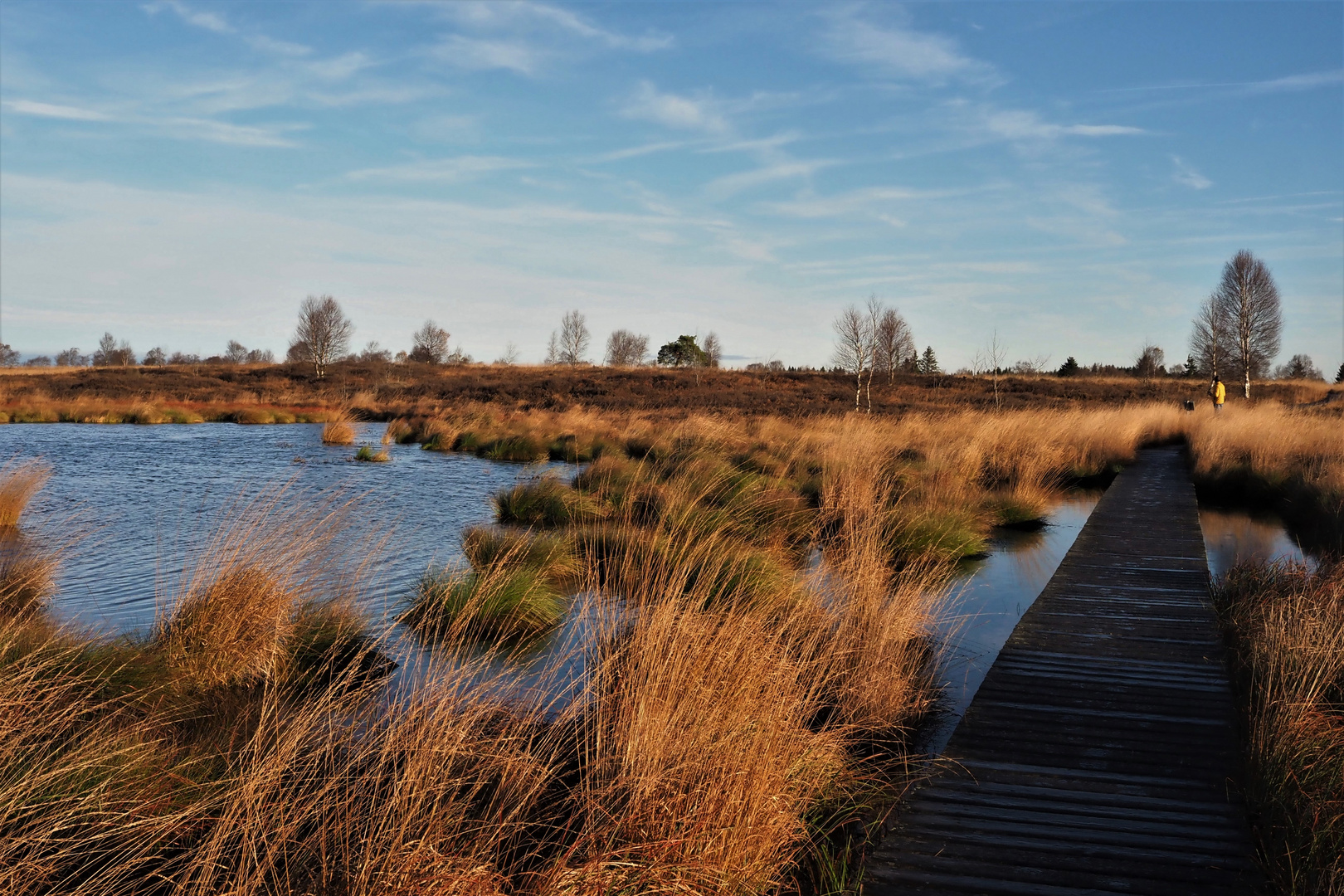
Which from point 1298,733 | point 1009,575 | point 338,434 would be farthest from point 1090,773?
point 338,434

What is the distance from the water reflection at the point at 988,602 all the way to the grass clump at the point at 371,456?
13.2 metres

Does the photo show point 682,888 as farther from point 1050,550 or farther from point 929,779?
point 1050,550

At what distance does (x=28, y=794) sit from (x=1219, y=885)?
4124 mm

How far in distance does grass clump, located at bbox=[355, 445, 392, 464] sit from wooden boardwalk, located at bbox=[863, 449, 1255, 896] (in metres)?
15.5

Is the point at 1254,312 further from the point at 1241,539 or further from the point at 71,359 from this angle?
the point at 71,359

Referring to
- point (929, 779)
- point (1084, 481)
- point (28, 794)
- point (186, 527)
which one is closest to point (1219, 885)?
point (929, 779)

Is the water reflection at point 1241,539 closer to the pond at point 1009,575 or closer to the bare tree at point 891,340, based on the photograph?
the pond at point 1009,575

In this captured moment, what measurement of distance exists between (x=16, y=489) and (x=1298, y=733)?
1251 cm

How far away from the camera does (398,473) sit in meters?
17.0

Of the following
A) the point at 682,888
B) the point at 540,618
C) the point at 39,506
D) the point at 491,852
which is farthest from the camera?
the point at 39,506

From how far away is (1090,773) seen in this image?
405cm

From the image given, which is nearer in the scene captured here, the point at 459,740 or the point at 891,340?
the point at 459,740

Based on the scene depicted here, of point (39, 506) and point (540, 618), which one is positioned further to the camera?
point (39, 506)

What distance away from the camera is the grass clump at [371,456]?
19312mm
